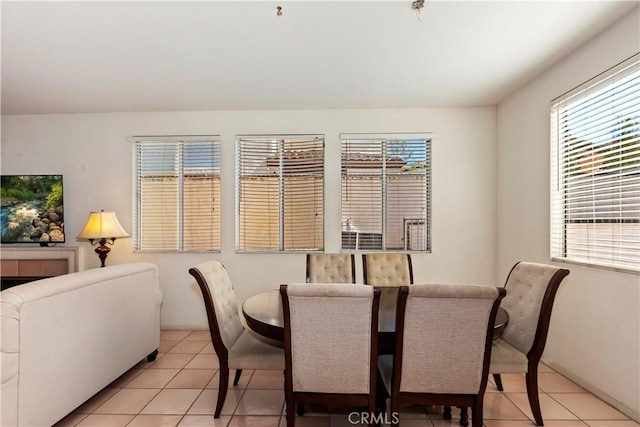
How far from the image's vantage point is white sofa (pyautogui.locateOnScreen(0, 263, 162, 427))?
5.28ft

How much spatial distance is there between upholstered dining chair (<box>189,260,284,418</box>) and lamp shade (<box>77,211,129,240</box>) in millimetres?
1979

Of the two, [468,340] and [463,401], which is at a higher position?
[468,340]

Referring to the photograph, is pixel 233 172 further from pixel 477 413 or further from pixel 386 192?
pixel 477 413

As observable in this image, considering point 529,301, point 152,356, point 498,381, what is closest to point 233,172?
point 152,356

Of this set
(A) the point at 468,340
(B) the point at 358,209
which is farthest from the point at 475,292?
(B) the point at 358,209

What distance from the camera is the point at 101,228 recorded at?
3.46 m

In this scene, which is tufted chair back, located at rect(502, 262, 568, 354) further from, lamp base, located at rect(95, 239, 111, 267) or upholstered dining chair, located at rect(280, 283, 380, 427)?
lamp base, located at rect(95, 239, 111, 267)

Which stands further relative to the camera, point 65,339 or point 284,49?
point 284,49

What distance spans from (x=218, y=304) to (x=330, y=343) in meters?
0.86

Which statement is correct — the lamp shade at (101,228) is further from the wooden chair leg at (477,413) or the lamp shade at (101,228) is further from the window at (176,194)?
the wooden chair leg at (477,413)

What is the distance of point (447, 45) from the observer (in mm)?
2377

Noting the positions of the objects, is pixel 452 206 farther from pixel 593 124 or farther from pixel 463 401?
pixel 463 401

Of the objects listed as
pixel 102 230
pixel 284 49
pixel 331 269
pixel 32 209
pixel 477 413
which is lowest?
pixel 477 413

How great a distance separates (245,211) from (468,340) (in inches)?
113
